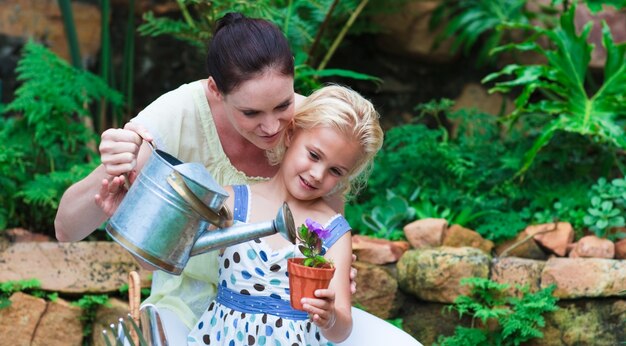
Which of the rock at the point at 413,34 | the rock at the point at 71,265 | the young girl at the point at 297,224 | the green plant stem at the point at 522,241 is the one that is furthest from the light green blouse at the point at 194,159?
the rock at the point at 413,34

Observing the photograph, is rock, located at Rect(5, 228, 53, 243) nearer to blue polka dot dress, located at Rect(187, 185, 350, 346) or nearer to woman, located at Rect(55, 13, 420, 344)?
woman, located at Rect(55, 13, 420, 344)

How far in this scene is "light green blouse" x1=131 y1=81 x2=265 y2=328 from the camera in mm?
3141

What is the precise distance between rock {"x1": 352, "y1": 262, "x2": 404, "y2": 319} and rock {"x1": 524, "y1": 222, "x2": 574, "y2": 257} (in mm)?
704

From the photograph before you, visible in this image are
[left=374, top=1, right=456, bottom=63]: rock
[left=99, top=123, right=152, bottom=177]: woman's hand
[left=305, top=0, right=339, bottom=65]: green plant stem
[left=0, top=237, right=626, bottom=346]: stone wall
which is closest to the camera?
[left=99, top=123, right=152, bottom=177]: woman's hand

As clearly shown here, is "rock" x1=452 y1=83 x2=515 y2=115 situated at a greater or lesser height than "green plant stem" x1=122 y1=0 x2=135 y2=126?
lesser

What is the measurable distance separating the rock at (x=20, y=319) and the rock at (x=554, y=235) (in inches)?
88.0

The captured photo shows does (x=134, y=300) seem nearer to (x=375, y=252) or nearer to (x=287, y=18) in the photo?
(x=375, y=252)

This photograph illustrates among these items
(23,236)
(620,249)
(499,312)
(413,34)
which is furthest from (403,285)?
(413,34)

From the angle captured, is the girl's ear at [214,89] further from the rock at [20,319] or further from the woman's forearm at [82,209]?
the rock at [20,319]

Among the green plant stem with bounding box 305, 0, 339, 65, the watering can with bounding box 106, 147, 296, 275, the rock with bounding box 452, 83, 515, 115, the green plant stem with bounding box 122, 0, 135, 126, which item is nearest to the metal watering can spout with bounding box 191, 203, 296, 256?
the watering can with bounding box 106, 147, 296, 275

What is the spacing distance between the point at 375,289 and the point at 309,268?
2029 mm

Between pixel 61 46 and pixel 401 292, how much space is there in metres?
2.71

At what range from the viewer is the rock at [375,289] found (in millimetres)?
4355

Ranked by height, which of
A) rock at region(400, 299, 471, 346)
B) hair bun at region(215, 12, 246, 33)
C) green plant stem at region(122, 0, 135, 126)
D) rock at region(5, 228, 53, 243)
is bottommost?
rock at region(400, 299, 471, 346)
